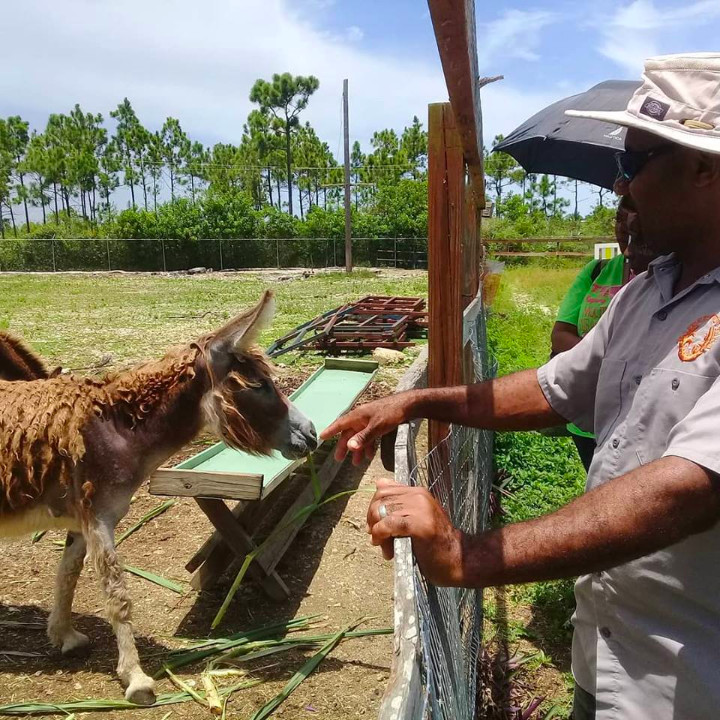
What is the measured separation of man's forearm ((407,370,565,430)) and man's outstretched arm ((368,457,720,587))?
83cm

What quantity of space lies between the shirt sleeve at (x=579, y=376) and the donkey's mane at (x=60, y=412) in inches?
83.2

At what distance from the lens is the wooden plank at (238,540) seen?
3953 mm

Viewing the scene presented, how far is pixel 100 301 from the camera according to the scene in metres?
21.2

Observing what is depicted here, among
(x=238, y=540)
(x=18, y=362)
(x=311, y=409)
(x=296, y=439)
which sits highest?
(x=18, y=362)

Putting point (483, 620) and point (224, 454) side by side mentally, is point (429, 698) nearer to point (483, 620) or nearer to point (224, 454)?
point (483, 620)

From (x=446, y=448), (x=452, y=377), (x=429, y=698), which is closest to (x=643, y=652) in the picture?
(x=429, y=698)

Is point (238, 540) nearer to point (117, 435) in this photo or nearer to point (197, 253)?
→ point (117, 435)

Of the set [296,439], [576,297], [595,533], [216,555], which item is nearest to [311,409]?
[216,555]

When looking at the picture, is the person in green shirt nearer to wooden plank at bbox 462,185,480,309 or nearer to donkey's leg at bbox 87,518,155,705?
wooden plank at bbox 462,185,480,309

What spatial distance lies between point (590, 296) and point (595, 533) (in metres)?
2.44

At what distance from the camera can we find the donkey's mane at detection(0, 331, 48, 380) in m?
3.95

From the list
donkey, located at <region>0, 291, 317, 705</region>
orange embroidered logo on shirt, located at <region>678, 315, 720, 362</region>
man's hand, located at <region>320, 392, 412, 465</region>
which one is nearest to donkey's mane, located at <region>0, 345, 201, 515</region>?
donkey, located at <region>0, 291, 317, 705</region>

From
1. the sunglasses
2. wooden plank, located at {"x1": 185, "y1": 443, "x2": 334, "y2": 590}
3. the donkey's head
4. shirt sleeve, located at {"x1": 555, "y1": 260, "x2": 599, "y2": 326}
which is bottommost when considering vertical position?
wooden plank, located at {"x1": 185, "y1": 443, "x2": 334, "y2": 590}

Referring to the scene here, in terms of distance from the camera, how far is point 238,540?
4.02m
